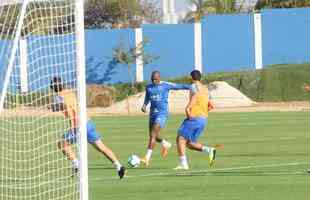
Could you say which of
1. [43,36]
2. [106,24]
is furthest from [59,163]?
[106,24]

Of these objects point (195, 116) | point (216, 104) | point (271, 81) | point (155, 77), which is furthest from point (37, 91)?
point (271, 81)

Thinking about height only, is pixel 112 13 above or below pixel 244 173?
above

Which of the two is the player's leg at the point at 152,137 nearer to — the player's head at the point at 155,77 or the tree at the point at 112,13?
the player's head at the point at 155,77

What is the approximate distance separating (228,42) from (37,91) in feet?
134

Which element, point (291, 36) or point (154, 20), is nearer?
point (291, 36)

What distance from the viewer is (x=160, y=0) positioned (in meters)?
96.6

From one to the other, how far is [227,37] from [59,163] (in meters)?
37.4

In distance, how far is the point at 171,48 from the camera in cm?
6025

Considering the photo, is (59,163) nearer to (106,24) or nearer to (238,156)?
(238,156)

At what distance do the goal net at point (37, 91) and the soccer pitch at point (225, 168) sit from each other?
952mm

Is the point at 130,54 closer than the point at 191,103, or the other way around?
the point at 191,103

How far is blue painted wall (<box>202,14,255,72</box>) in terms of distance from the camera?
196 feet

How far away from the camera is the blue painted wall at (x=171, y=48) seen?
197 ft

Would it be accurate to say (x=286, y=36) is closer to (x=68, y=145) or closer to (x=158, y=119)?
(x=158, y=119)
